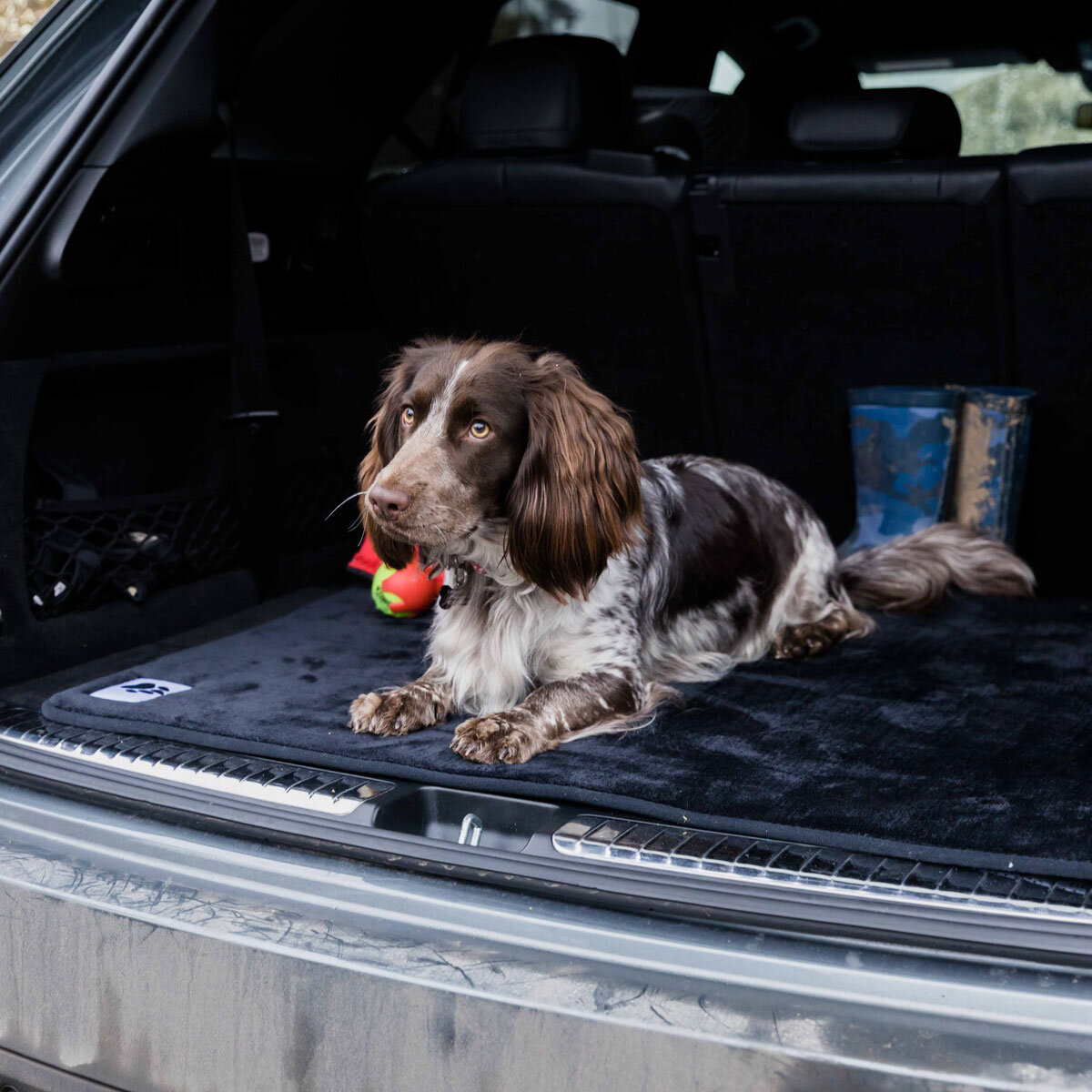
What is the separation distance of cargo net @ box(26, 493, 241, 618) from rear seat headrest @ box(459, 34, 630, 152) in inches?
47.2

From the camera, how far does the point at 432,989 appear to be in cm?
153

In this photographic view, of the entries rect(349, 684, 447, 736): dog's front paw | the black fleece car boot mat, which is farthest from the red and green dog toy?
rect(349, 684, 447, 736): dog's front paw

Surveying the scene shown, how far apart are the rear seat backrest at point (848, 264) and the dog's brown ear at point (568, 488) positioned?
3.36ft

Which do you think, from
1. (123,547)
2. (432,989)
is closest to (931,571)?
(123,547)

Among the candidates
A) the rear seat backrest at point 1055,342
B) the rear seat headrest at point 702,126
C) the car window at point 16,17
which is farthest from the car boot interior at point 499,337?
the rear seat headrest at point 702,126

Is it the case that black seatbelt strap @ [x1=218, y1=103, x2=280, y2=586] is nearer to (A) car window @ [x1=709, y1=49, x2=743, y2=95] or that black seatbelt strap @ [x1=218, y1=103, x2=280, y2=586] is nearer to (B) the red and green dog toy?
(B) the red and green dog toy

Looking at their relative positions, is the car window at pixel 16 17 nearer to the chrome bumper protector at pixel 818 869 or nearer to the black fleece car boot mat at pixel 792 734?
the black fleece car boot mat at pixel 792 734

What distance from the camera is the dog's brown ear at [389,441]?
275 centimetres

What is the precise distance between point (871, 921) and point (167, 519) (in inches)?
78.0

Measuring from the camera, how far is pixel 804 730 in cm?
258

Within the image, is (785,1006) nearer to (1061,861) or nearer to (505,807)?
(1061,861)

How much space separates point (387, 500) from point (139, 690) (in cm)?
70

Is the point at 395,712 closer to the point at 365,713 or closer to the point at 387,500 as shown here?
the point at 365,713

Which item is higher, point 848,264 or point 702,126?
point 702,126
